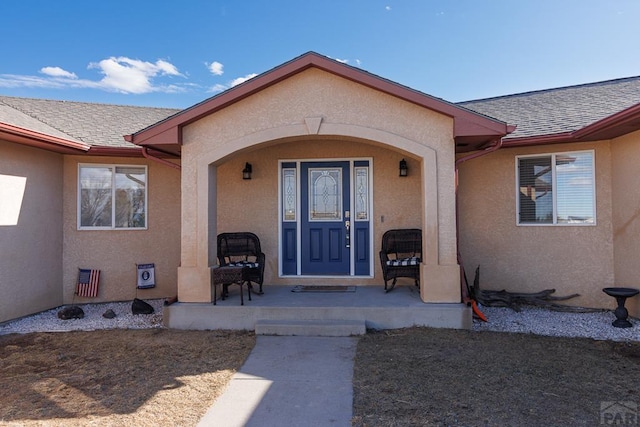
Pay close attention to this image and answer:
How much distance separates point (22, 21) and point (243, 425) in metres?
13.8

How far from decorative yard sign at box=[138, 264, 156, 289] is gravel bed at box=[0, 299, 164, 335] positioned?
59 centimetres

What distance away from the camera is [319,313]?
573cm

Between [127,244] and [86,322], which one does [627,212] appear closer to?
[127,244]

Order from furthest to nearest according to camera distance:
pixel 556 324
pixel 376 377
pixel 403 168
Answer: pixel 403 168 < pixel 556 324 < pixel 376 377

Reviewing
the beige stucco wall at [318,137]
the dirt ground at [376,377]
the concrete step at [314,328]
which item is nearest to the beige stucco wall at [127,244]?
the beige stucco wall at [318,137]

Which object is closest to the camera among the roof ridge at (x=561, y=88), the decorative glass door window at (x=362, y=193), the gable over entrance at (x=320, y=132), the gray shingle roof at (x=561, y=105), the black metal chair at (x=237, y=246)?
the gable over entrance at (x=320, y=132)

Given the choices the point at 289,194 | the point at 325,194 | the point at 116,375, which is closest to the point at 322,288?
the point at 325,194

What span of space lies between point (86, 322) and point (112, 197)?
244 centimetres

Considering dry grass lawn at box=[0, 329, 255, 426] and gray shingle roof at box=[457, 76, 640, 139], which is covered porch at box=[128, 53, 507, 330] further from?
gray shingle roof at box=[457, 76, 640, 139]

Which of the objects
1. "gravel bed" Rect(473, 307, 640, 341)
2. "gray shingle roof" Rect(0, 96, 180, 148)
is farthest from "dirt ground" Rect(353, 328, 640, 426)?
"gray shingle roof" Rect(0, 96, 180, 148)

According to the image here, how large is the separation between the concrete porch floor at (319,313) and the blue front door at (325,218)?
133 cm

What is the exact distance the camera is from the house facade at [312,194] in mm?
5938

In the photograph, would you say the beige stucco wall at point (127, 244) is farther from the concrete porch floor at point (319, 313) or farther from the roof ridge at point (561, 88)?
the roof ridge at point (561, 88)

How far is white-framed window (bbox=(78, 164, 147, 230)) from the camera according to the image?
25.3 feet
